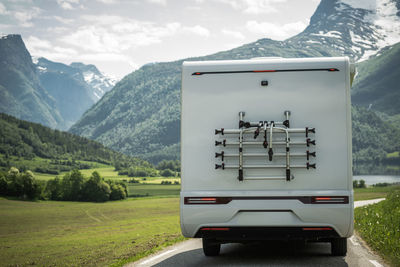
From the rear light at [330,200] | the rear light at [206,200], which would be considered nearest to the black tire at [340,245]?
the rear light at [330,200]

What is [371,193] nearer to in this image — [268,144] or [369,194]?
[369,194]

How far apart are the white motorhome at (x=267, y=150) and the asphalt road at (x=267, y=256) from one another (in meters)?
0.61

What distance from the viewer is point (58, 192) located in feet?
297

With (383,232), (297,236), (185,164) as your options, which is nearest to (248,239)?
(297,236)

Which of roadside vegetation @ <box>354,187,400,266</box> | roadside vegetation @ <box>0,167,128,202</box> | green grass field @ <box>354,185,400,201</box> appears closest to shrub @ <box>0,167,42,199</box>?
roadside vegetation @ <box>0,167,128,202</box>

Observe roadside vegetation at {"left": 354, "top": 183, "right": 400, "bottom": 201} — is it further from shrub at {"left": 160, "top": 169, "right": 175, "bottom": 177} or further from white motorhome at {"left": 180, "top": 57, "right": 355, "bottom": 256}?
shrub at {"left": 160, "top": 169, "right": 175, "bottom": 177}

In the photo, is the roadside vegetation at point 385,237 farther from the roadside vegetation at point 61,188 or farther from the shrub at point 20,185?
the roadside vegetation at point 61,188

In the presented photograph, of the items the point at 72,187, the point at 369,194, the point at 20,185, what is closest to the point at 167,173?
the point at 72,187

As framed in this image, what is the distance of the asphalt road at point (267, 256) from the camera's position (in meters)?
8.04

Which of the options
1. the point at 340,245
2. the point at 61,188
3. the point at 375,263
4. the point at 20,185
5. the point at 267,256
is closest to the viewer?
the point at 375,263

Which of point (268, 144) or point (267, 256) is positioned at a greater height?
point (268, 144)

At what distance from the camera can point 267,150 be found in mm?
7504

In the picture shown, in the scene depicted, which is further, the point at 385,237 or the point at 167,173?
the point at 167,173

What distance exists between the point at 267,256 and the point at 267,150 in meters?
2.40
